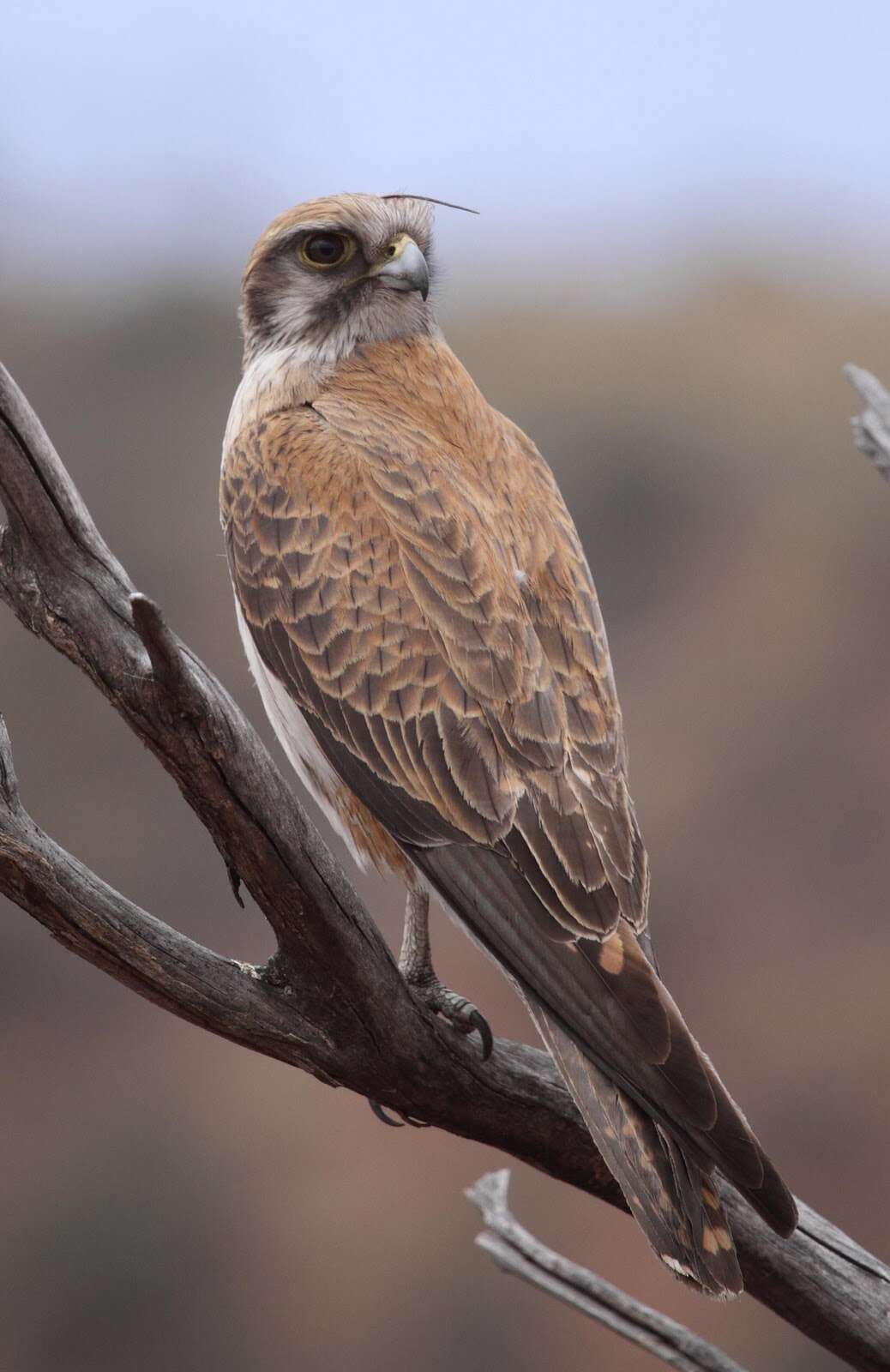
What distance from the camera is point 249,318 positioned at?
13.3ft

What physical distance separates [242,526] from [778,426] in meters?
8.69

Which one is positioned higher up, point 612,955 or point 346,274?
point 346,274

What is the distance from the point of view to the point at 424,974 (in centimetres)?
333

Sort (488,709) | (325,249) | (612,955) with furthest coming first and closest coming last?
(325,249)
(488,709)
(612,955)

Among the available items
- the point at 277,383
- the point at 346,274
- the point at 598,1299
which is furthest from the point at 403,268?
the point at 598,1299

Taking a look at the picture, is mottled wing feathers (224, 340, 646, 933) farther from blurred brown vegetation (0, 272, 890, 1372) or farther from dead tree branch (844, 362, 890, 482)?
blurred brown vegetation (0, 272, 890, 1372)

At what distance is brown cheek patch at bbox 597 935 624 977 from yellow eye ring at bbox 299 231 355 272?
2.04 m

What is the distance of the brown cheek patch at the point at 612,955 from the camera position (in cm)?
270

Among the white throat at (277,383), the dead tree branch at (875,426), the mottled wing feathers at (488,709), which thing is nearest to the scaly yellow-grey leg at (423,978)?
the mottled wing feathers at (488,709)

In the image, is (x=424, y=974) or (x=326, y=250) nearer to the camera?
(x=424, y=974)

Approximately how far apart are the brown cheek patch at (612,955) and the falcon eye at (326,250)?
6.72ft

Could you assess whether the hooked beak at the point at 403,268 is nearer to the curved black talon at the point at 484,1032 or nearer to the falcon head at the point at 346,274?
the falcon head at the point at 346,274

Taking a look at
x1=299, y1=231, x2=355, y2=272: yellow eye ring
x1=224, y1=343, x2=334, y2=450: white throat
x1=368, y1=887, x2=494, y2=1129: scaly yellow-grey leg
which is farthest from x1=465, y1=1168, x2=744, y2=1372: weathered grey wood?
x1=299, y1=231, x2=355, y2=272: yellow eye ring

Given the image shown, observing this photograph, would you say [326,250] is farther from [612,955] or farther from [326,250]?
[612,955]
